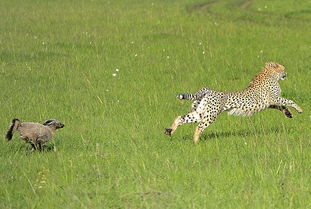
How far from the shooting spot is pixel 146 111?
15.3m

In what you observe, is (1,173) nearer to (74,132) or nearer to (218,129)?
(74,132)

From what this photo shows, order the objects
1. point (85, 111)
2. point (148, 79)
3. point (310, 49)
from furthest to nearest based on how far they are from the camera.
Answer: point (310, 49) → point (148, 79) → point (85, 111)

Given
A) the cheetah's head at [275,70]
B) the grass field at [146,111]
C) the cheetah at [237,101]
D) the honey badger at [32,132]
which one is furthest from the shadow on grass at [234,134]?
the honey badger at [32,132]

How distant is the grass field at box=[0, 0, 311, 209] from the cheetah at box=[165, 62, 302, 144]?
37cm

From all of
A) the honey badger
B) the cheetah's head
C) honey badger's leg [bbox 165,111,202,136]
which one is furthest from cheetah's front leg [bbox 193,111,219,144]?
the honey badger

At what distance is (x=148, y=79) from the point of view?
64.0ft

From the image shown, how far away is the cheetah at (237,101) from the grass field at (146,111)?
0.37m

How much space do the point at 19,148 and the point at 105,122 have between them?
259cm

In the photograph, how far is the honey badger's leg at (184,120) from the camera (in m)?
12.4

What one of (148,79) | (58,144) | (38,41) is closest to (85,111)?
(58,144)

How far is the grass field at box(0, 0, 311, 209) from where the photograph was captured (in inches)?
376

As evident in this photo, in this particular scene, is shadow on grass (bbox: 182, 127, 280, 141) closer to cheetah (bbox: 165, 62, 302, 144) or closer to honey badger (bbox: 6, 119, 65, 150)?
cheetah (bbox: 165, 62, 302, 144)

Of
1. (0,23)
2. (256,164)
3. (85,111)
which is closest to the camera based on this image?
(256,164)

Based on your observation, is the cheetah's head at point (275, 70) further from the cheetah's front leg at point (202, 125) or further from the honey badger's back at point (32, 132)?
the honey badger's back at point (32, 132)
